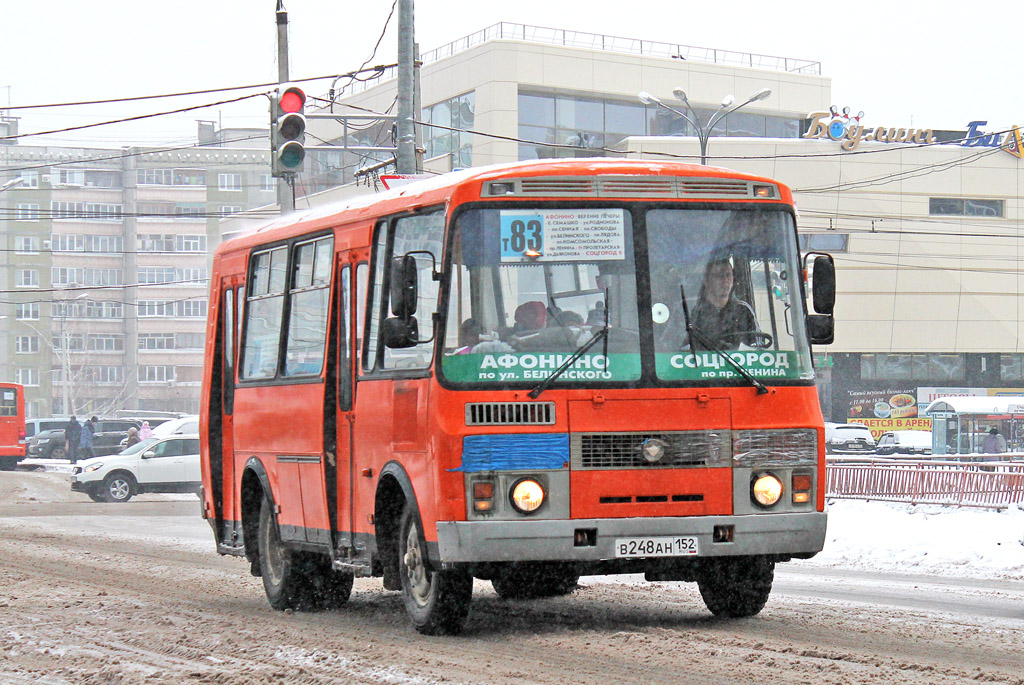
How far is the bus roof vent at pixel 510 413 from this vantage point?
8.91 meters

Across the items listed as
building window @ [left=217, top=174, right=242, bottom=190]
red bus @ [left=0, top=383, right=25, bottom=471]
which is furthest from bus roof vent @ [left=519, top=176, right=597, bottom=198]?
building window @ [left=217, top=174, right=242, bottom=190]

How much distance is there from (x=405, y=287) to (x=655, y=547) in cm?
201

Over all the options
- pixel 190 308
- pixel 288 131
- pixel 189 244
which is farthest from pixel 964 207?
pixel 189 244

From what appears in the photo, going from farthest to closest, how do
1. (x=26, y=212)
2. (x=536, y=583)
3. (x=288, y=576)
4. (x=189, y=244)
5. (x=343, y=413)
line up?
(x=189, y=244)
(x=26, y=212)
(x=288, y=576)
(x=536, y=583)
(x=343, y=413)

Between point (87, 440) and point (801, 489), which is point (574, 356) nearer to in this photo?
point (801, 489)

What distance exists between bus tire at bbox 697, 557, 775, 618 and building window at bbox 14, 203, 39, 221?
106976 mm

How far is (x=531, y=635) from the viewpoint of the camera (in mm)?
9383

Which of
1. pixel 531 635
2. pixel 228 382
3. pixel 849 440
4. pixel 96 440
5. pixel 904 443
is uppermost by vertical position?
pixel 228 382

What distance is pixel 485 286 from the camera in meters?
9.03

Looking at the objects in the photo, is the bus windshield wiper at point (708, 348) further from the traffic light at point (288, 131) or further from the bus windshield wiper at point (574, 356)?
the traffic light at point (288, 131)

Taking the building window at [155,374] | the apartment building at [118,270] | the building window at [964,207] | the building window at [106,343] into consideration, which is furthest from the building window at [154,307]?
the building window at [964,207]

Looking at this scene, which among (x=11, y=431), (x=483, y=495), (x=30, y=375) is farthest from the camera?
(x=30, y=375)

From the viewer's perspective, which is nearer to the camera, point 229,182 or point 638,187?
point 638,187

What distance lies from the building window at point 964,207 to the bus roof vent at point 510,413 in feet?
204
